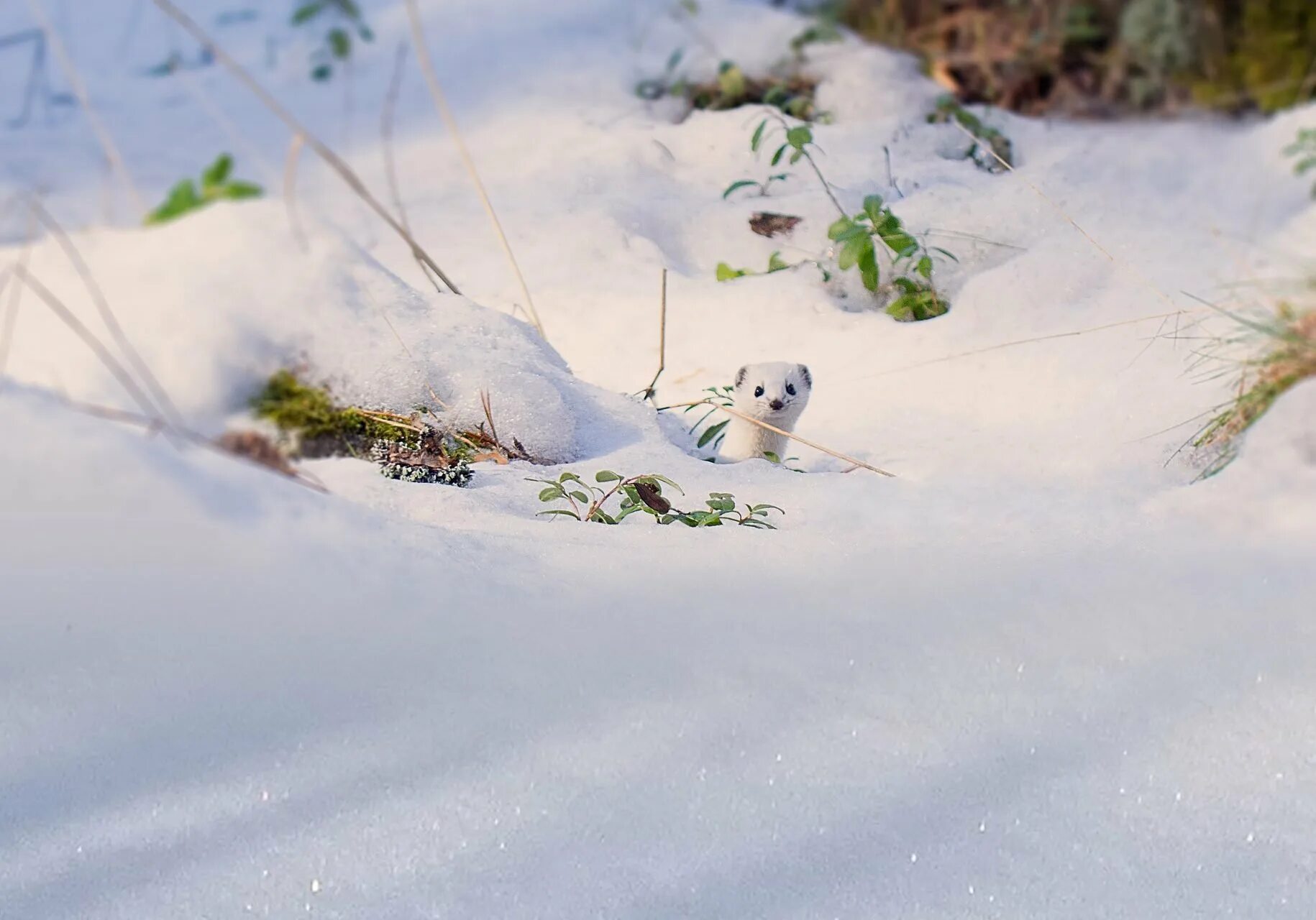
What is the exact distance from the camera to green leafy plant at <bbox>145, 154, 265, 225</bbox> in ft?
4.11

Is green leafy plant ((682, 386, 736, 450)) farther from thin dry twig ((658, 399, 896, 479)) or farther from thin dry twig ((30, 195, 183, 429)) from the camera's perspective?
thin dry twig ((30, 195, 183, 429))

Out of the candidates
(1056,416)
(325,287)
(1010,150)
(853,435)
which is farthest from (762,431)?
(1010,150)

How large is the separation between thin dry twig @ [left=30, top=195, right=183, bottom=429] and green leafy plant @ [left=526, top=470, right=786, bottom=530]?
43 cm

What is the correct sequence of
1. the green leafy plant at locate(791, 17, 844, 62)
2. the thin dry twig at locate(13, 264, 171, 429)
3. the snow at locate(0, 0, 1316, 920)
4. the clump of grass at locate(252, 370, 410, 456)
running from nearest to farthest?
the snow at locate(0, 0, 1316, 920)
the thin dry twig at locate(13, 264, 171, 429)
the clump of grass at locate(252, 370, 410, 456)
the green leafy plant at locate(791, 17, 844, 62)

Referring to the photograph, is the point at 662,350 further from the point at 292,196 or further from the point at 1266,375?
the point at 1266,375

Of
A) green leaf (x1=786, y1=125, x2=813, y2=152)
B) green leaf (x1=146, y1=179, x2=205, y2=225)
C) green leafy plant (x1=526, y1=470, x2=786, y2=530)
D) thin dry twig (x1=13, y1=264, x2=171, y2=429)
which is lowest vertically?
green leafy plant (x1=526, y1=470, x2=786, y2=530)

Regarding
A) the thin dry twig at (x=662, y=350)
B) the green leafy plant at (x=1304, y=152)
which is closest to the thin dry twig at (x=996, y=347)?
the thin dry twig at (x=662, y=350)

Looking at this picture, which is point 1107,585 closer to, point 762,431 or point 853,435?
point 853,435

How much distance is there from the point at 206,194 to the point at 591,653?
698mm

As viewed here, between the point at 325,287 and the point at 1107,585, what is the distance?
0.86 meters

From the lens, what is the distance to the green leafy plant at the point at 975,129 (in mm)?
2807

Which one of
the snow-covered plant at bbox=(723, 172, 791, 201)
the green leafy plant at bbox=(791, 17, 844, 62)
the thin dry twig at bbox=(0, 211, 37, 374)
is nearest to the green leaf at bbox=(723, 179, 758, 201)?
the snow-covered plant at bbox=(723, 172, 791, 201)

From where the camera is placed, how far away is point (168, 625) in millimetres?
1007

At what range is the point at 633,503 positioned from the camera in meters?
1.38
